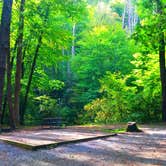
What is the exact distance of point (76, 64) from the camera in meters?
35.3

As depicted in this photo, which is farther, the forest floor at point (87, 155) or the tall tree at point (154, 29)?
the tall tree at point (154, 29)

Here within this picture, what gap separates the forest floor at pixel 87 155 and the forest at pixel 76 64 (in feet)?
6.60

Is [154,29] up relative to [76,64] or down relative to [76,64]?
down

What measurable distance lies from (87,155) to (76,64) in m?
28.6

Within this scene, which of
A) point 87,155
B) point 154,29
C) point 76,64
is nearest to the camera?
point 87,155

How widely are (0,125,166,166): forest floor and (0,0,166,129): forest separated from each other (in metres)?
2.01

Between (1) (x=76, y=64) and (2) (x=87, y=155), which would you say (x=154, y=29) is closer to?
(2) (x=87, y=155)

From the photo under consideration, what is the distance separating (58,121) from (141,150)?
41.9 ft

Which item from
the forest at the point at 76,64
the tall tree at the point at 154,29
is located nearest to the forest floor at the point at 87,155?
the forest at the point at 76,64

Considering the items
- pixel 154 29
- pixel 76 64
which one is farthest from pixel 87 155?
pixel 76 64

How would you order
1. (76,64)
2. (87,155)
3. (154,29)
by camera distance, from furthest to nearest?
1. (76,64)
2. (154,29)
3. (87,155)

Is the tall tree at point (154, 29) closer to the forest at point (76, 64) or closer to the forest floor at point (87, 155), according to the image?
the forest at point (76, 64)

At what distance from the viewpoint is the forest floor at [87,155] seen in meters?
6.14

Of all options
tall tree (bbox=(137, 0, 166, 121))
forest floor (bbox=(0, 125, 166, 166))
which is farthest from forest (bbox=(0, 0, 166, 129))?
forest floor (bbox=(0, 125, 166, 166))
